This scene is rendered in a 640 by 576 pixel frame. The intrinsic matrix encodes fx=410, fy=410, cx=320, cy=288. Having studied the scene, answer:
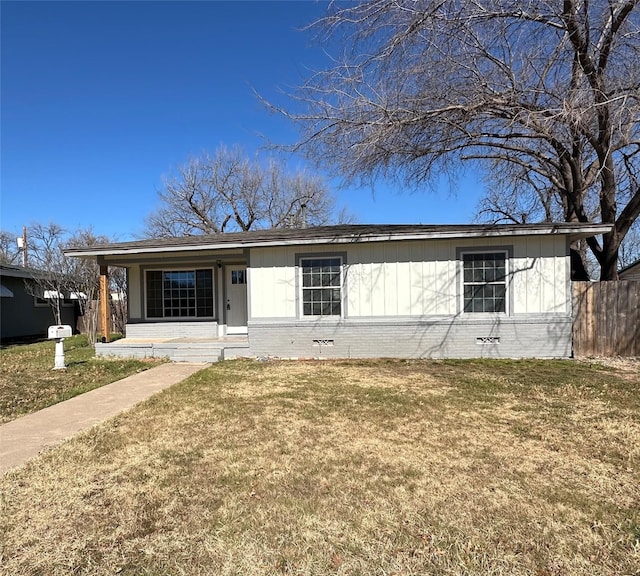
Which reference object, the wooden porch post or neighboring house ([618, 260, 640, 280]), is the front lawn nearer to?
the wooden porch post

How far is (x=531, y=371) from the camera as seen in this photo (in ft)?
25.9

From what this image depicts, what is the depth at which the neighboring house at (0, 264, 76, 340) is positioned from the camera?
1584cm

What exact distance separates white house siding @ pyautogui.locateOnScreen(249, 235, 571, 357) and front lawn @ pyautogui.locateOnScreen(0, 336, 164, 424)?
3306mm

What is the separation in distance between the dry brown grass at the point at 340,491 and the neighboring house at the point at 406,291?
3744 millimetres

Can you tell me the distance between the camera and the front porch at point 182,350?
986 cm

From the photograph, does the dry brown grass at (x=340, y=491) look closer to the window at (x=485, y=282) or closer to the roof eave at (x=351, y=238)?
the window at (x=485, y=282)

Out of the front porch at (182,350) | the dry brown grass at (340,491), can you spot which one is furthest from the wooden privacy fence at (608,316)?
the front porch at (182,350)

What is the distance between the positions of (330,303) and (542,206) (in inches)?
488

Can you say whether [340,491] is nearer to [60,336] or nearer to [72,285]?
[60,336]

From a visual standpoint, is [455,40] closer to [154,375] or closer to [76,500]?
[154,375]

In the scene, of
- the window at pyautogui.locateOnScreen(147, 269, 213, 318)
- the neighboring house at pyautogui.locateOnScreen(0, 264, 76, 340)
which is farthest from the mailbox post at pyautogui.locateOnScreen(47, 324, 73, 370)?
the neighboring house at pyautogui.locateOnScreen(0, 264, 76, 340)

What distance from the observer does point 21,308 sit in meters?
16.8

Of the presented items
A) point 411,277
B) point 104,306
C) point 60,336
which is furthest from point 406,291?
point 104,306

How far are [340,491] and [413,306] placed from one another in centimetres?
686
